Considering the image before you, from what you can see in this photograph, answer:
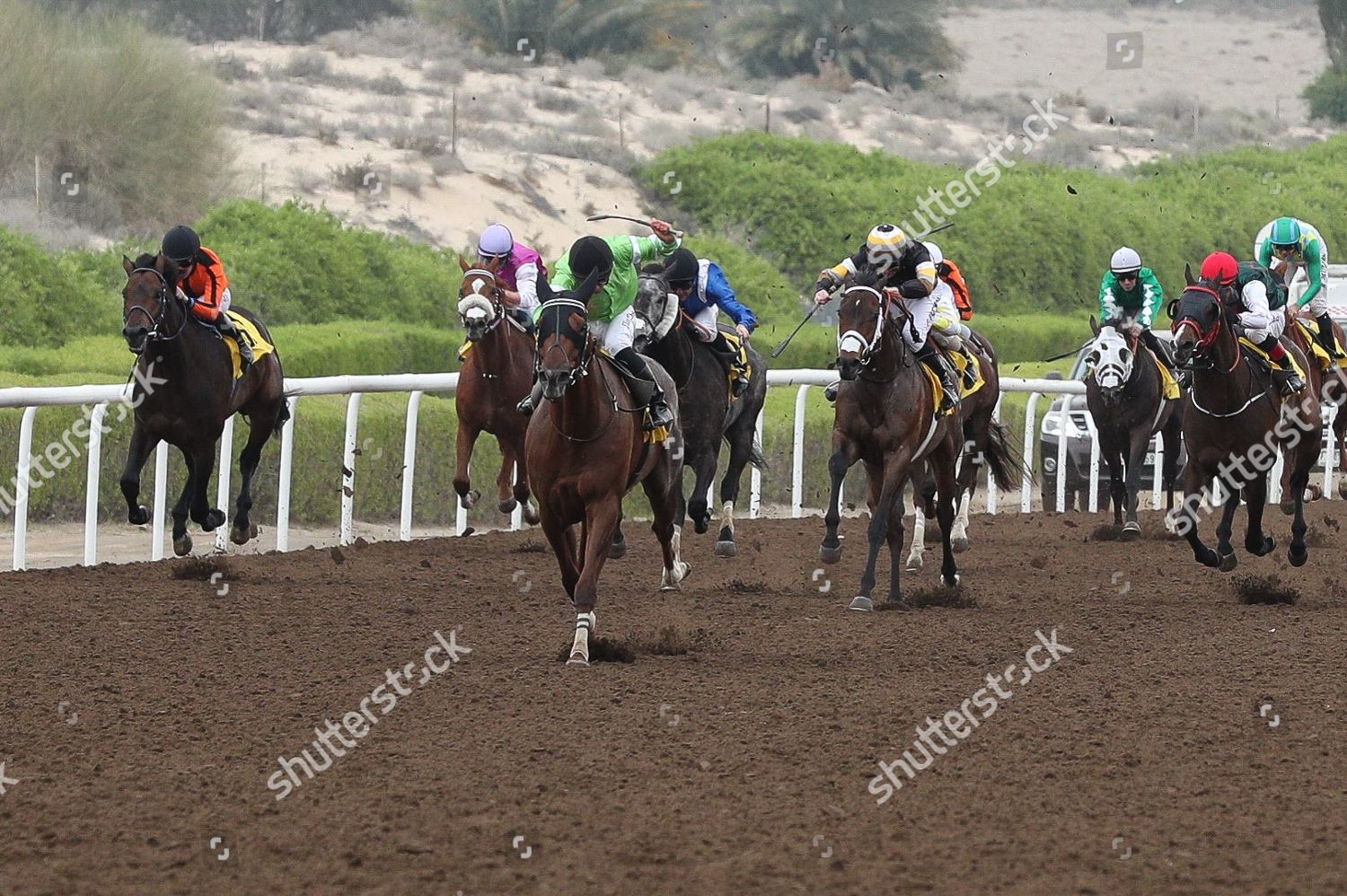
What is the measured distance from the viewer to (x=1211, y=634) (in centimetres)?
834

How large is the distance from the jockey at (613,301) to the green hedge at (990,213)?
15659mm

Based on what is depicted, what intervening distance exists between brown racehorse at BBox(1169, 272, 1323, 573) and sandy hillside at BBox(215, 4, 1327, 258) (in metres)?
13.9

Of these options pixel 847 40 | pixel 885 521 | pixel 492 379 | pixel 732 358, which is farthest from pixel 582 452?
pixel 847 40

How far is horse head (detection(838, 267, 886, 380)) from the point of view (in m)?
8.56

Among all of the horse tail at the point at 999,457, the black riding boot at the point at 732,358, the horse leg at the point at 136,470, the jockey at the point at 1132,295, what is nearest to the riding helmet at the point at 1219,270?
the jockey at the point at 1132,295

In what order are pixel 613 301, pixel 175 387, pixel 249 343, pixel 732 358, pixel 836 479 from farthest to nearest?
pixel 732 358, pixel 249 343, pixel 175 387, pixel 836 479, pixel 613 301

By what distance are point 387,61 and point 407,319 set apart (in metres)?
18.9

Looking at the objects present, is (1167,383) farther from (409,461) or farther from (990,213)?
(990,213)

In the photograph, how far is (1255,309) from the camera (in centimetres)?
1004

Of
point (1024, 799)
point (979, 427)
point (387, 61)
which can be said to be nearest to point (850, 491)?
point (979, 427)

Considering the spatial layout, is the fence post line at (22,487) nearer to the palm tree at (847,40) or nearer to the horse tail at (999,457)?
the horse tail at (999,457)

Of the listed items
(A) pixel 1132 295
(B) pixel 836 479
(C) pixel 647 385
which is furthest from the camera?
(A) pixel 1132 295

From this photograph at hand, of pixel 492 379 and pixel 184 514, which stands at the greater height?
pixel 492 379

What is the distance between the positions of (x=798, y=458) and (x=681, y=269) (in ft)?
11.7
